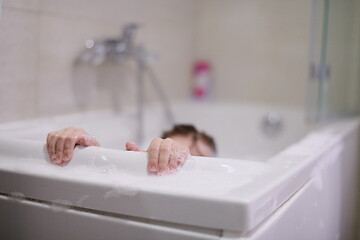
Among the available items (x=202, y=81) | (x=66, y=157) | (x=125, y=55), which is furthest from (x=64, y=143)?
(x=202, y=81)

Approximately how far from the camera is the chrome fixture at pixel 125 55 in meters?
1.37

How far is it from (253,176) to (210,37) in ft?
4.44

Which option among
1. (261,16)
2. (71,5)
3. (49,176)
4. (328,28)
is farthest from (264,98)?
(49,176)

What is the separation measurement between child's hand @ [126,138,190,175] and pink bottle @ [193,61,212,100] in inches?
47.9

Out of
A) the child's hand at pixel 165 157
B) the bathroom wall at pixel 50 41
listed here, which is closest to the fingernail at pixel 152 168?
the child's hand at pixel 165 157

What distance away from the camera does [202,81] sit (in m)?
1.96

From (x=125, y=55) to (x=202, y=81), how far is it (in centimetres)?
56

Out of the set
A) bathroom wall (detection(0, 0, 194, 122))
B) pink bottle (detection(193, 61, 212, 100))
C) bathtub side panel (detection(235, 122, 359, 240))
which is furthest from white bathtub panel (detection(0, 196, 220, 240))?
pink bottle (detection(193, 61, 212, 100))

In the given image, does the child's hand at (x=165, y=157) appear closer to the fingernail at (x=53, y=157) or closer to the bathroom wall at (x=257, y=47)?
the fingernail at (x=53, y=157)

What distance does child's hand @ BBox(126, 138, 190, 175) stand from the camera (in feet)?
2.36

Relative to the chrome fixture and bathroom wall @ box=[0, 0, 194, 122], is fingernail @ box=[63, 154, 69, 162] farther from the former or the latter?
the chrome fixture

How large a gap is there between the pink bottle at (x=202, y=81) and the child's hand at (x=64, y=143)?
1177mm

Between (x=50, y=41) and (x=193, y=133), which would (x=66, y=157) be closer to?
(x=193, y=133)

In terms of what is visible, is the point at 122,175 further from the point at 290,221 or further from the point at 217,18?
the point at 217,18
